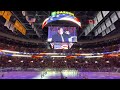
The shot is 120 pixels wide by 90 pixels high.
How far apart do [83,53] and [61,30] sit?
13299mm

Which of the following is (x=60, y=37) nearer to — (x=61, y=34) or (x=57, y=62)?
(x=61, y=34)

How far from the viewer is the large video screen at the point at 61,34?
33.1 feet

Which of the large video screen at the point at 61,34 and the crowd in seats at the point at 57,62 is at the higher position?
the large video screen at the point at 61,34

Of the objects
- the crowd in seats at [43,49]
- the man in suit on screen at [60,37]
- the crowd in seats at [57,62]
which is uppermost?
the crowd in seats at [43,49]

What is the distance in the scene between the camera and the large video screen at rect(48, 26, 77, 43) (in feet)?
33.1

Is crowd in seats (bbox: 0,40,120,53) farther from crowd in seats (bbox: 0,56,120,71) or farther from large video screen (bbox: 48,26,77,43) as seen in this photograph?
large video screen (bbox: 48,26,77,43)

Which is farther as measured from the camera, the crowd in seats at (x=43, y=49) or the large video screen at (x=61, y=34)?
the crowd in seats at (x=43, y=49)

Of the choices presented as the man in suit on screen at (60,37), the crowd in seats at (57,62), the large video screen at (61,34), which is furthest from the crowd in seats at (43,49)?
the man in suit on screen at (60,37)

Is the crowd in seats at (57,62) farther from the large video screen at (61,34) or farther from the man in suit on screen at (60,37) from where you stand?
the man in suit on screen at (60,37)

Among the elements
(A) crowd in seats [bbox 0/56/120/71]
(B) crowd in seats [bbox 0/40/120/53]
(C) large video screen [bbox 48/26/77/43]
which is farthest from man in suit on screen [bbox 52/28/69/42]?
(B) crowd in seats [bbox 0/40/120/53]

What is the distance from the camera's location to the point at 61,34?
1011cm
